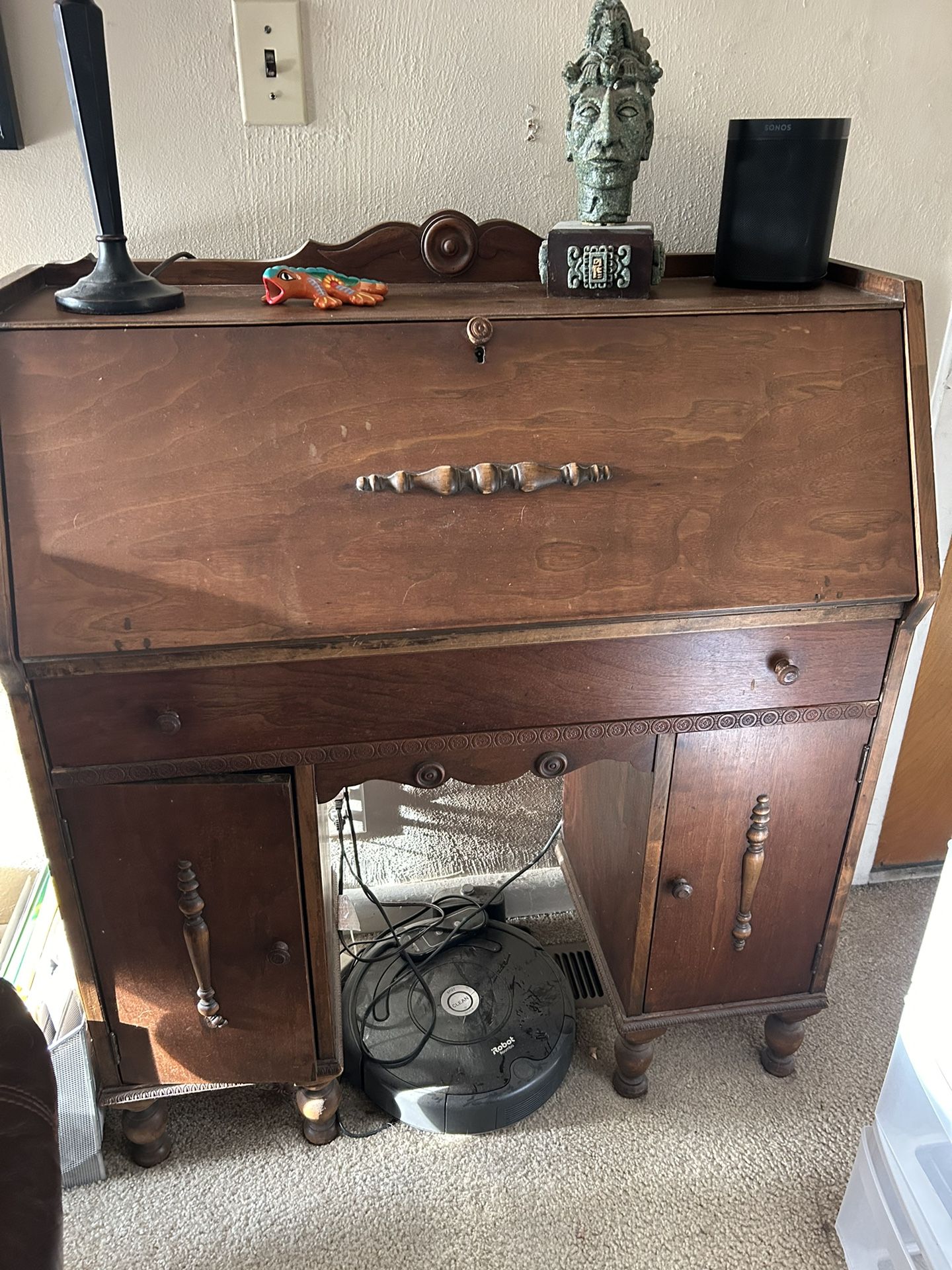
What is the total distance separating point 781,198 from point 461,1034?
1109mm

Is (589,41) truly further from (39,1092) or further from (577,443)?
(39,1092)

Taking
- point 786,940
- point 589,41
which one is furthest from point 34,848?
point 589,41

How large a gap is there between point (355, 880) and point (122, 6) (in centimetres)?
124

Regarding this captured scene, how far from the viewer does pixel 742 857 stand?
110cm

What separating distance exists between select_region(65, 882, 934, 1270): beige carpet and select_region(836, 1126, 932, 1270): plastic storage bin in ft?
0.13

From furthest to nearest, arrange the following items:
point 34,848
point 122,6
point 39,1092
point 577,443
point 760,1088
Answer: point 34,848 < point 760,1088 < point 122,6 < point 577,443 < point 39,1092

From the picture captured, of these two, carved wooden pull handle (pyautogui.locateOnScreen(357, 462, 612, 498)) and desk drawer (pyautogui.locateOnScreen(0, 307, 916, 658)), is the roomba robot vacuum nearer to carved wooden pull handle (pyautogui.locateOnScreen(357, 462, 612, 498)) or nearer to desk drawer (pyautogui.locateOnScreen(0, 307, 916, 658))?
desk drawer (pyautogui.locateOnScreen(0, 307, 916, 658))

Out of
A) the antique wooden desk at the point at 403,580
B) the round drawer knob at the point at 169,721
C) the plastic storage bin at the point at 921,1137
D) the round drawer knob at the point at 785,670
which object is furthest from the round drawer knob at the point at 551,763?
the plastic storage bin at the point at 921,1137

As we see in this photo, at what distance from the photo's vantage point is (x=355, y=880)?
1.56 m

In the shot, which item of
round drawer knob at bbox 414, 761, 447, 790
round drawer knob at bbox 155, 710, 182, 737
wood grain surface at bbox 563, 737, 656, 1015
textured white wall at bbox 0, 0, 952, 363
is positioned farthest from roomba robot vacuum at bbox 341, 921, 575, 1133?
textured white wall at bbox 0, 0, 952, 363

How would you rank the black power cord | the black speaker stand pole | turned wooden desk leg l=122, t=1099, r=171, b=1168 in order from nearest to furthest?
the black speaker stand pole
turned wooden desk leg l=122, t=1099, r=171, b=1168
the black power cord

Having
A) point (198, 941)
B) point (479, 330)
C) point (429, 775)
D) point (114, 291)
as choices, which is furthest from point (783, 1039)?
point (114, 291)

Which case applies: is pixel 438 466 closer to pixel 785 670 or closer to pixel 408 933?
pixel 785 670

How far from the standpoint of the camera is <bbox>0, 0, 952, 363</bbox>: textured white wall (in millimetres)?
1059
